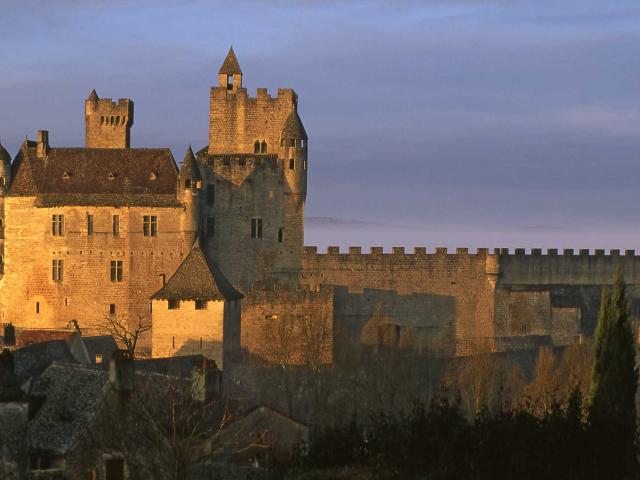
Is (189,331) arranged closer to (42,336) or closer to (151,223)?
(42,336)

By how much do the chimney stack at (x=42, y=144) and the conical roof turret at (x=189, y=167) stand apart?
22.1 ft

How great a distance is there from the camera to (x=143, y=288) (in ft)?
275

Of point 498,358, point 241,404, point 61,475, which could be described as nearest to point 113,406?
point 61,475

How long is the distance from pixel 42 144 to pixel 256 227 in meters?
10.1

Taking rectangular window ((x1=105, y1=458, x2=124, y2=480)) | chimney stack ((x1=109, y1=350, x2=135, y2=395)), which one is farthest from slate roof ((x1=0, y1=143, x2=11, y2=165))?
rectangular window ((x1=105, y1=458, x2=124, y2=480))

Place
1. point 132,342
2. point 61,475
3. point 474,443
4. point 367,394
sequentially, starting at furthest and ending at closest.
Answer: point 132,342 → point 367,394 → point 61,475 → point 474,443

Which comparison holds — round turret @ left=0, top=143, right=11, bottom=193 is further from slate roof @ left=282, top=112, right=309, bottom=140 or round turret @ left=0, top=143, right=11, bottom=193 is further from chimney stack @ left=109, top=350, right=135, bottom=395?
chimney stack @ left=109, top=350, right=135, bottom=395

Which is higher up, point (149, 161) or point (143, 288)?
point (149, 161)

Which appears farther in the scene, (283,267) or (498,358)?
(283,267)

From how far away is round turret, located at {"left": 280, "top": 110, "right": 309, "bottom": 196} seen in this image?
8512 centimetres

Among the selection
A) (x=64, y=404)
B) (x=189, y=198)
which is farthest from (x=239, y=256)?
(x=64, y=404)

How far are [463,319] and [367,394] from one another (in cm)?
1734

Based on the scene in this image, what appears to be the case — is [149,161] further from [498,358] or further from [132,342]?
[498,358]

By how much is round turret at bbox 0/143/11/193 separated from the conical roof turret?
7856mm
